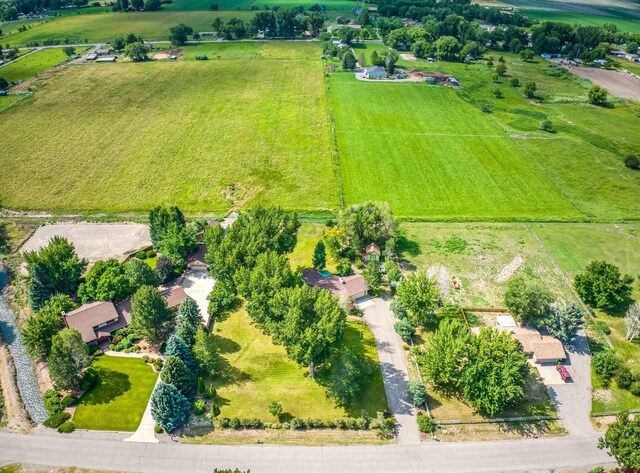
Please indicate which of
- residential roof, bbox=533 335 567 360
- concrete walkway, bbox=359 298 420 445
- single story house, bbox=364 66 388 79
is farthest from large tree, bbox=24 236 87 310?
single story house, bbox=364 66 388 79

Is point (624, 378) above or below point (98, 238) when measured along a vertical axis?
below

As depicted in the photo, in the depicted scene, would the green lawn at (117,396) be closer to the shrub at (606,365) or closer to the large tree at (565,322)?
the large tree at (565,322)

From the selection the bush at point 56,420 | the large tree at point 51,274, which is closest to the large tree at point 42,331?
the large tree at point 51,274

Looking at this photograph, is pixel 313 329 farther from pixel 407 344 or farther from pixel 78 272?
pixel 78 272

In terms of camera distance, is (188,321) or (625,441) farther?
(188,321)

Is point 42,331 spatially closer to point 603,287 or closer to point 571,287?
point 571,287

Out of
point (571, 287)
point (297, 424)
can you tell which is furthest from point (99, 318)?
point (571, 287)
